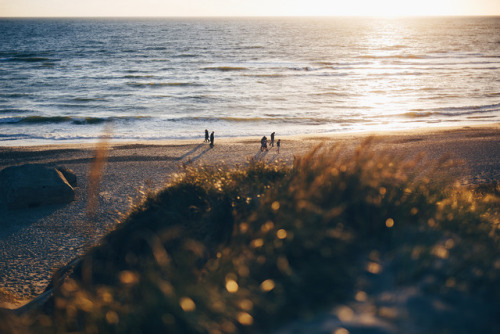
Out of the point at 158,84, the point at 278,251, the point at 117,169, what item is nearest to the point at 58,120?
the point at 117,169

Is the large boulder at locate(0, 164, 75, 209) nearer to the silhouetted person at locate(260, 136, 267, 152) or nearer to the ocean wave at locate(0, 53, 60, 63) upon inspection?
the silhouetted person at locate(260, 136, 267, 152)

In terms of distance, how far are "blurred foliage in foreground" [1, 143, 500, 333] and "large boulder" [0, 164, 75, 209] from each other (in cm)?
614

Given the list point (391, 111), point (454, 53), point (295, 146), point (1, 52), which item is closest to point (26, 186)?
point (295, 146)

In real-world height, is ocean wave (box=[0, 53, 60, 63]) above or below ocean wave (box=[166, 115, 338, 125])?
above

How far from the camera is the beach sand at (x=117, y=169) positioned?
767cm

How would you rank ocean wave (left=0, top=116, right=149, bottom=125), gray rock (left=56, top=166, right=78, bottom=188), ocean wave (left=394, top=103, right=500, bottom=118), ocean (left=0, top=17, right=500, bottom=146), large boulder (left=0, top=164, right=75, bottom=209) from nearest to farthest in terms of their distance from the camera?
large boulder (left=0, top=164, right=75, bottom=209)
gray rock (left=56, top=166, right=78, bottom=188)
ocean wave (left=0, top=116, right=149, bottom=125)
ocean (left=0, top=17, right=500, bottom=146)
ocean wave (left=394, top=103, right=500, bottom=118)

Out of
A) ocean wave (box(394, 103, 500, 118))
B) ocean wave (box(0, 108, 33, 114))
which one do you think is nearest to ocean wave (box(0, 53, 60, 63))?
ocean wave (box(0, 108, 33, 114))

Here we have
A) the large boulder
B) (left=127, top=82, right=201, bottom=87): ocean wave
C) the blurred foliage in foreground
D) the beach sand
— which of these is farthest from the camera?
(left=127, top=82, right=201, bottom=87): ocean wave

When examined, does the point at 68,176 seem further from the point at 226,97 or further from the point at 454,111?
the point at 454,111

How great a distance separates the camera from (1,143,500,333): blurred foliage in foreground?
8.48ft

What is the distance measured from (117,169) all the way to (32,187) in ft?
13.8

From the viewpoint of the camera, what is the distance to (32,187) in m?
10.4

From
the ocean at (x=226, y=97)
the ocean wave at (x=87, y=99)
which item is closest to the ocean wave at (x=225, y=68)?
the ocean at (x=226, y=97)

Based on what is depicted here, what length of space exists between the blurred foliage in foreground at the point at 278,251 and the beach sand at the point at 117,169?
93 centimetres
